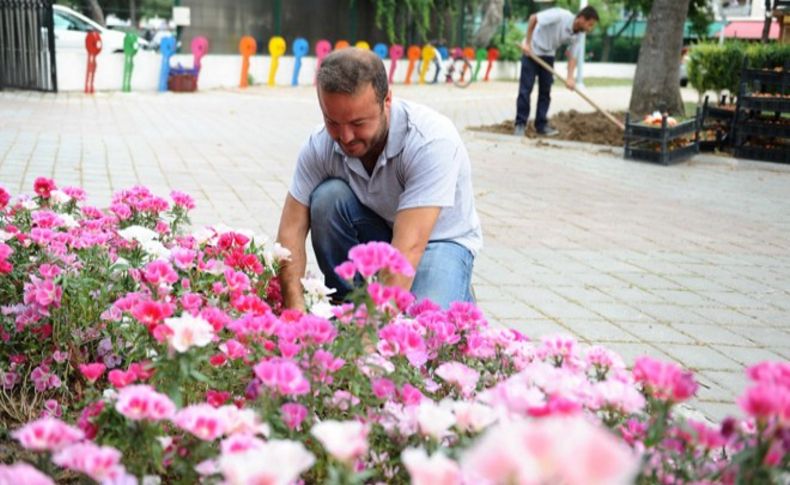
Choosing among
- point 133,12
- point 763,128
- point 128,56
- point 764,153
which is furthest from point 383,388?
point 133,12

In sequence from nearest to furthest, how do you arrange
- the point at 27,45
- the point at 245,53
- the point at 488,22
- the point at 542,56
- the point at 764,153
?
the point at 764,153, the point at 542,56, the point at 27,45, the point at 245,53, the point at 488,22

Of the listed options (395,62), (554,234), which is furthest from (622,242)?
(395,62)

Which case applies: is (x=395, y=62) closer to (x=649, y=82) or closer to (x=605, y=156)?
(x=649, y=82)

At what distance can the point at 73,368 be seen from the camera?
281 centimetres

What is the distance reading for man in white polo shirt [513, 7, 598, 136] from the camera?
12.1 metres

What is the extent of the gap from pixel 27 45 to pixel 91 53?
1.18 metres

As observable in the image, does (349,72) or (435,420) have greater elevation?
(349,72)

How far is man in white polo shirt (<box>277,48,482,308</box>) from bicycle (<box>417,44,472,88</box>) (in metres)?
21.1

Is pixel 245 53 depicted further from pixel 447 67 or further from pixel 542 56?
pixel 542 56

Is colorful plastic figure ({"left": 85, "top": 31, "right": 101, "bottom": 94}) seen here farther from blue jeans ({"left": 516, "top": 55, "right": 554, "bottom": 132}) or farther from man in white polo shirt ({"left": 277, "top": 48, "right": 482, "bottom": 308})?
man in white polo shirt ({"left": 277, "top": 48, "right": 482, "bottom": 308})

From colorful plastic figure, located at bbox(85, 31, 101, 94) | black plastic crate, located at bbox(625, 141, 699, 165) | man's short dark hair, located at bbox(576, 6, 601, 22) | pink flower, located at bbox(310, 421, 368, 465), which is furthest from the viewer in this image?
colorful plastic figure, located at bbox(85, 31, 101, 94)

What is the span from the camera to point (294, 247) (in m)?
3.44

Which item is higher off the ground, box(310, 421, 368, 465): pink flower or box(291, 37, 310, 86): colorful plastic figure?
box(310, 421, 368, 465): pink flower

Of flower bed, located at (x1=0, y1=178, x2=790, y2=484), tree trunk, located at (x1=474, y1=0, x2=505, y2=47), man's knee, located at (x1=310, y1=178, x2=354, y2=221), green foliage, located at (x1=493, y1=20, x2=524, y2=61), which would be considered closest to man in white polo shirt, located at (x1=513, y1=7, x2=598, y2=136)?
man's knee, located at (x1=310, y1=178, x2=354, y2=221)
